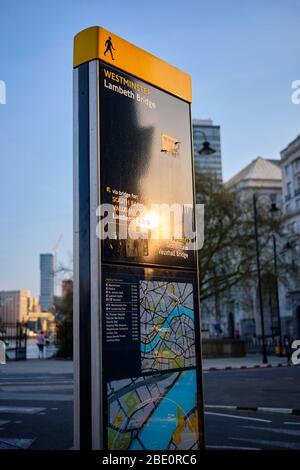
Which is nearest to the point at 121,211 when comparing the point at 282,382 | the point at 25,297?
the point at 282,382

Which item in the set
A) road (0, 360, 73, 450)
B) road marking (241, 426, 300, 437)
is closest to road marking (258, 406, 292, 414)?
road marking (241, 426, 300, 437)

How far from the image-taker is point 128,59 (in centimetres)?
509

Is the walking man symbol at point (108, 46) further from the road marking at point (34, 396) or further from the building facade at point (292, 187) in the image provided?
the building facade at point (292, 187)

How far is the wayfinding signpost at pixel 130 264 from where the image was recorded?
4422 millimetres

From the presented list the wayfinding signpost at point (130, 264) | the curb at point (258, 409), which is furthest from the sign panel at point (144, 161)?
the curb at point (258, 409)

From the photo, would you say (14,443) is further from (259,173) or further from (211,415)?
(259,173)

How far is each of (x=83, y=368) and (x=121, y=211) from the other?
1.45m

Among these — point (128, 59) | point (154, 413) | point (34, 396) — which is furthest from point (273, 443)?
point (34, 396)

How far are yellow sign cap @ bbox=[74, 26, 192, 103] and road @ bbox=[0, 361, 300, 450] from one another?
498 cm

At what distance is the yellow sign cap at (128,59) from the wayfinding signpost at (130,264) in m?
0.01

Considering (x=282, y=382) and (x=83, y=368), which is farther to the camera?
(x=282, y=382)
